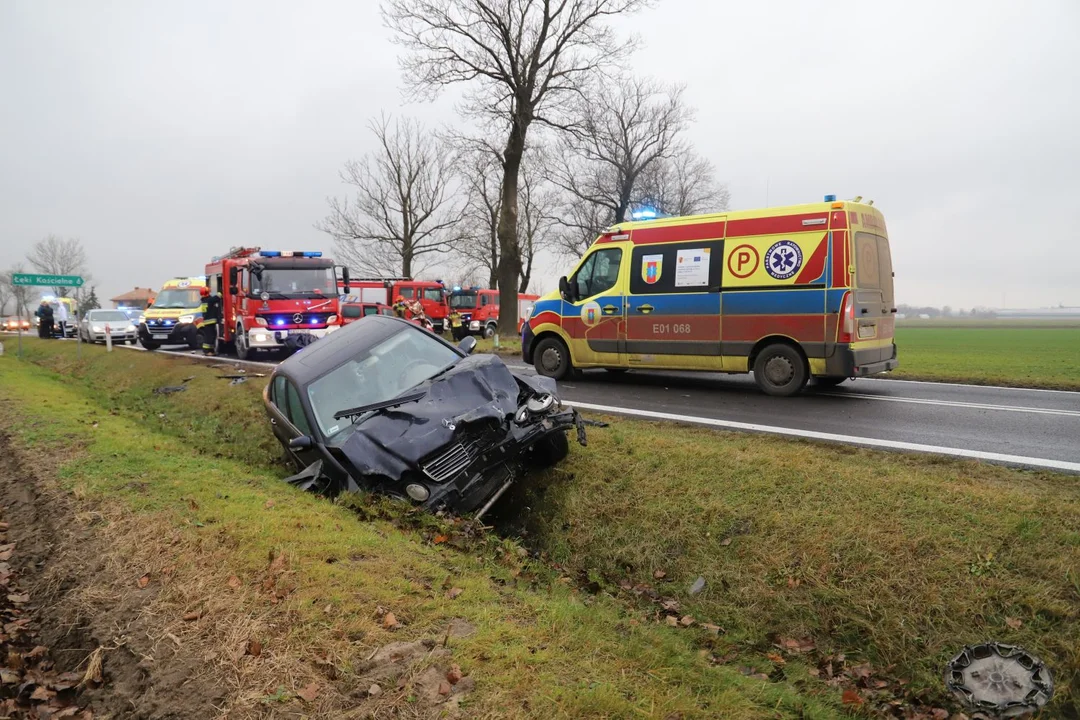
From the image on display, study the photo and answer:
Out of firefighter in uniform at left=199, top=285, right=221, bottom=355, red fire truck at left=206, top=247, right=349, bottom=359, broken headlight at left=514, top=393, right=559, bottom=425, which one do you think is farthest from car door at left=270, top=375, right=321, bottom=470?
firefighter in uniform at left=199, top=285, right=221, bottom=355

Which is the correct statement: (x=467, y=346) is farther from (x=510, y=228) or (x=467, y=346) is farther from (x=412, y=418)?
(x=510, y=228)

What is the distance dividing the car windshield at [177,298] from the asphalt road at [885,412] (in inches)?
756

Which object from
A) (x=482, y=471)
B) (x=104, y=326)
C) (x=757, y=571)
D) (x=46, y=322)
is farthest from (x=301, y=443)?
(x=46, y=322)

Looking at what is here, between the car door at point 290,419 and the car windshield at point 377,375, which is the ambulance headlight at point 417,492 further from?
the car door at point 290,419

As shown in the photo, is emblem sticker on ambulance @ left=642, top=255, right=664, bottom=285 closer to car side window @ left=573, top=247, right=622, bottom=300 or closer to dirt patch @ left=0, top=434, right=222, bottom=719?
car side window @ left=573, top=247, right=622, bottom=300

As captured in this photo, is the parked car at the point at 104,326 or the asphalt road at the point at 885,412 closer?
the asphalt road at the point at 885,412

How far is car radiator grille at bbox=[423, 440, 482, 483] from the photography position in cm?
479

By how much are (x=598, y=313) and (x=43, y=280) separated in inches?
788

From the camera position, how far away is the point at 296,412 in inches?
230

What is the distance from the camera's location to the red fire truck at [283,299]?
1628cm

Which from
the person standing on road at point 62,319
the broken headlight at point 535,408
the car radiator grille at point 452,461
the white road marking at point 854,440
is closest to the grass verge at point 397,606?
the car radiator grille at point 452,461

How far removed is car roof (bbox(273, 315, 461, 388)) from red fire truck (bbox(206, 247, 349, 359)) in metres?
10.5

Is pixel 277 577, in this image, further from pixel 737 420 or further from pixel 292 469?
pixel 737 420

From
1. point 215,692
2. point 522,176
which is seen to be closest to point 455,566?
point 215,692
